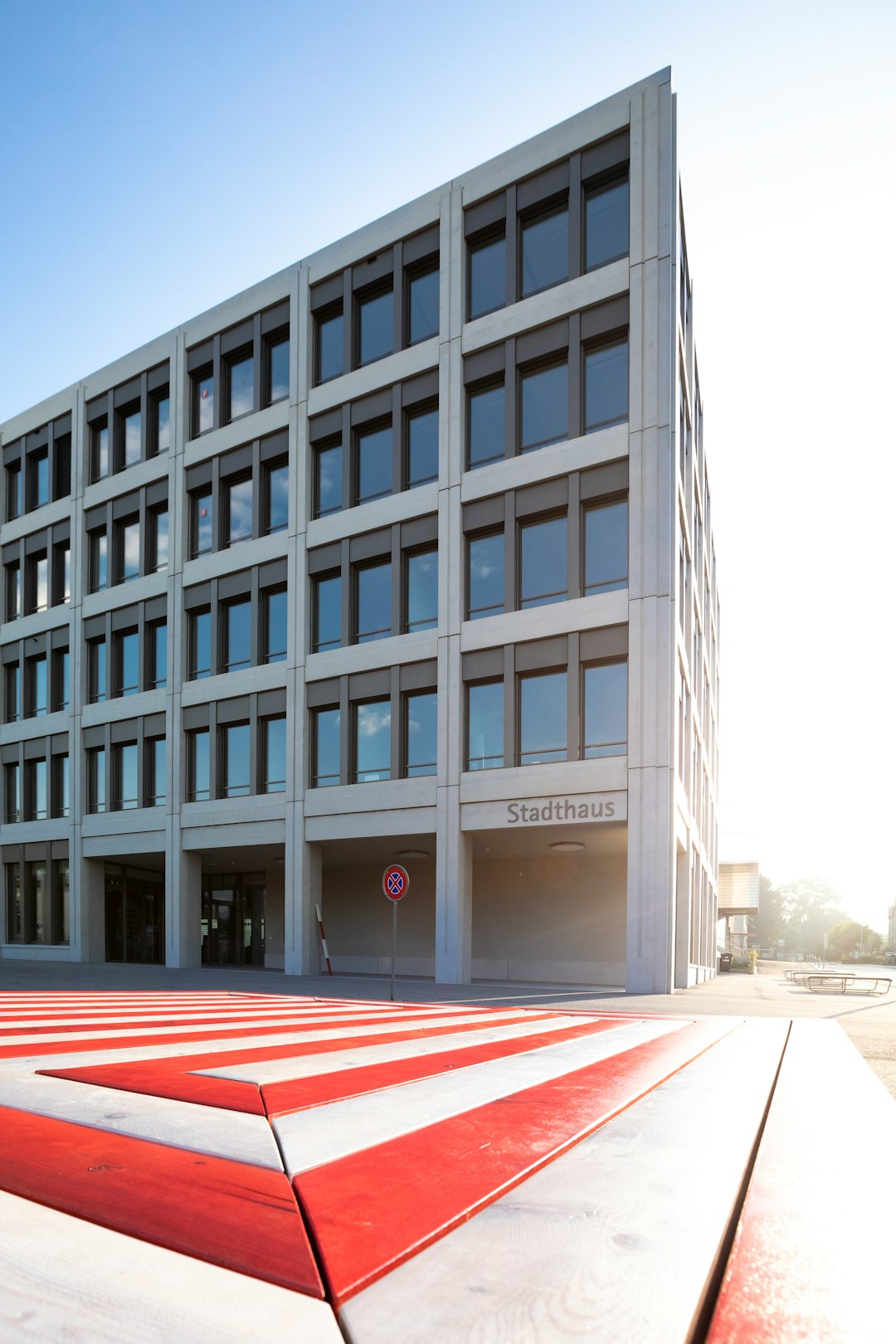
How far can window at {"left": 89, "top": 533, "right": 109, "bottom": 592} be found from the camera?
115ft

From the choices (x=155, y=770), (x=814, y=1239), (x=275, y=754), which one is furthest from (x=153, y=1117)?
(x=155, y=770)

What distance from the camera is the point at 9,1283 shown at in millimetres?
1739

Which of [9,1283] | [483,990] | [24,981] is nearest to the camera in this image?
[9,1283]

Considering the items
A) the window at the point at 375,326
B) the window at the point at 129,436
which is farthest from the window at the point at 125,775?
the window at the point at 375,326

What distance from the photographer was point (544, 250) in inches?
987

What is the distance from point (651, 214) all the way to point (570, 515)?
709 cm

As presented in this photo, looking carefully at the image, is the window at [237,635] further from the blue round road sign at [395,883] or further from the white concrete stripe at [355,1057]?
the white concrete stripe at [355,1057]

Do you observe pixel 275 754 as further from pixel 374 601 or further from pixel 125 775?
pixel 125 775

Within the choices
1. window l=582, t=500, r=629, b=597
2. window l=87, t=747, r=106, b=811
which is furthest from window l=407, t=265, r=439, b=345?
window l=87, t=747, r=106, b=811

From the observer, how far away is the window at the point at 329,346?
94.6ft

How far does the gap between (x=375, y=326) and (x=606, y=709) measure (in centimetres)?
1319

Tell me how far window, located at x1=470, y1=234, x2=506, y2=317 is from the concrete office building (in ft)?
0.30

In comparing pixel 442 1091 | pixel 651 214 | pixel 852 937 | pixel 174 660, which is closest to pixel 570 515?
pixel 651 214

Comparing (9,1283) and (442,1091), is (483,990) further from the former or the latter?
(9,1283)
